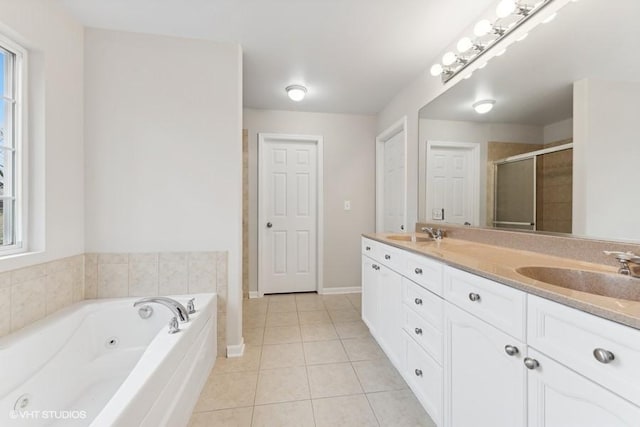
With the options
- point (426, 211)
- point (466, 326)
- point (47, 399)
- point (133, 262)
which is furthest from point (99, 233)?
point (426, 211)

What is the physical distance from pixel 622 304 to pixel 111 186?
252 centimetres

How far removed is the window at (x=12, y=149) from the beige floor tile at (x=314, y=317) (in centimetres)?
204

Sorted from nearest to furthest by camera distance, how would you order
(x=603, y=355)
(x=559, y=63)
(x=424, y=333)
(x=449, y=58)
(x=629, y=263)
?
1. (x=603, y=355)
2. (x=629, y=263)
3. (x=559, y=63)
4. (x=424, y=333)
5. (x=449, y=58)

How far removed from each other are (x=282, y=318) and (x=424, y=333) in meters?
1.59

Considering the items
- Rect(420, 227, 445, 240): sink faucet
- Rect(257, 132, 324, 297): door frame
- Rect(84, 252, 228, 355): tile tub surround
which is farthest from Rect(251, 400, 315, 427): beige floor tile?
Rect(257, 132, 324, 297): door frame

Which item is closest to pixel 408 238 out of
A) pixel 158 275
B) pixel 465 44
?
pixel 465 44

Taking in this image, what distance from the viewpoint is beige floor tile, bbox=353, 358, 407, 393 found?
1.58m

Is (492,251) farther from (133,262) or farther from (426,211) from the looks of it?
(133,262)

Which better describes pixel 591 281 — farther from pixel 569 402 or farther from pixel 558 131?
pixel 558 131

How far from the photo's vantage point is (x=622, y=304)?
619mm

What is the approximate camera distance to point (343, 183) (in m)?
3.32

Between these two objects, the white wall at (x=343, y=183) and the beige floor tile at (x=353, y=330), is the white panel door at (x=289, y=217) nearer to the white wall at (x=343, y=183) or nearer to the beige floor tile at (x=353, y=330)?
the white wall at (x=343, y=183)

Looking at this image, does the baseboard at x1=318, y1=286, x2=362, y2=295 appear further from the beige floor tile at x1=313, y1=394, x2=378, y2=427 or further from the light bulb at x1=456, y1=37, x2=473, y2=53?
the light bulb at x1=456, y1=37, x2=473, y2=53

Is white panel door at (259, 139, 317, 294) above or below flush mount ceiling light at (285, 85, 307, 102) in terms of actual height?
below
